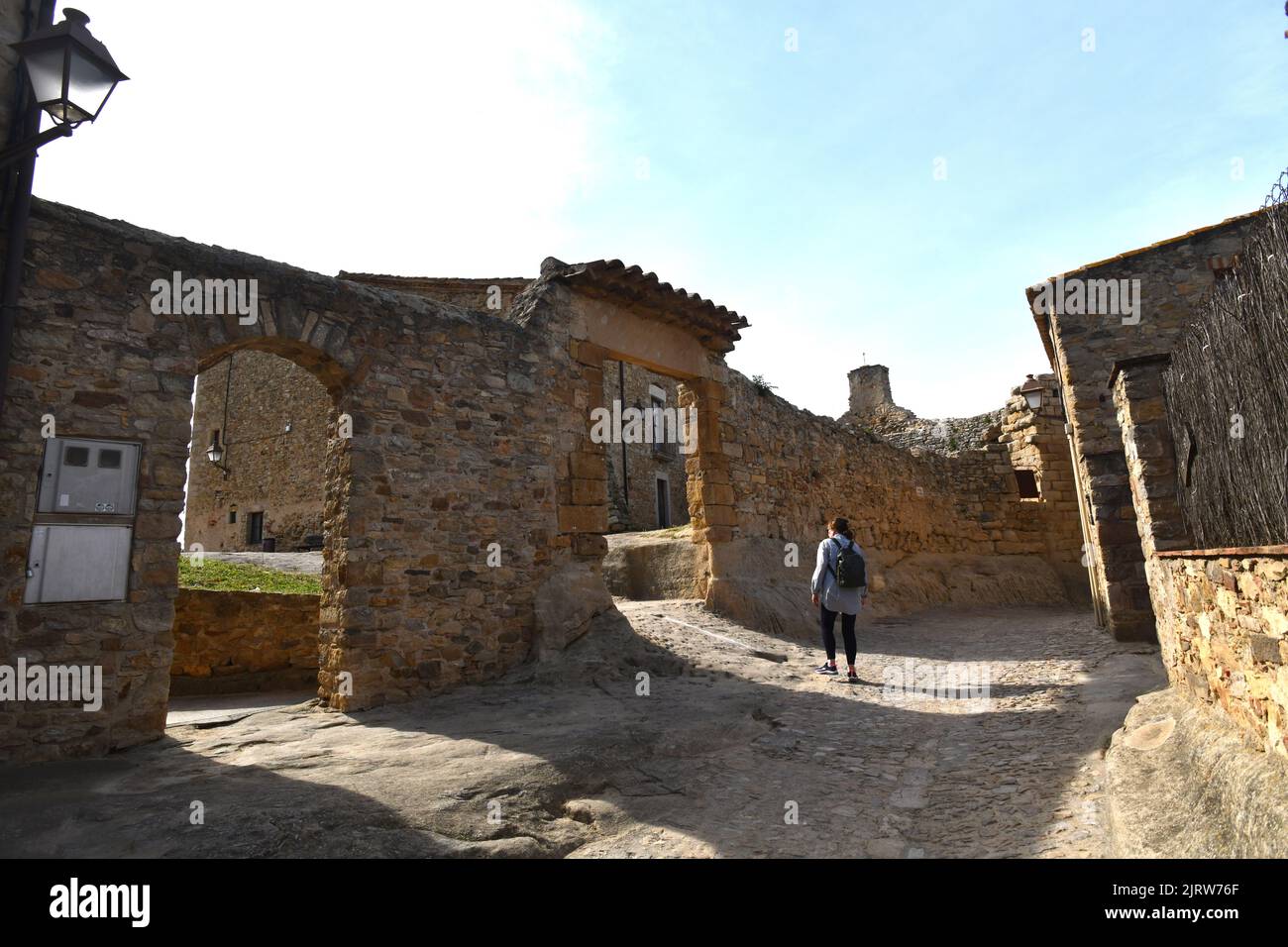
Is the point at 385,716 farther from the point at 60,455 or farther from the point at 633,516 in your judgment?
the point at 633,516

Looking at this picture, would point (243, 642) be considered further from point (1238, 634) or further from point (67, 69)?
point (1238, 634)

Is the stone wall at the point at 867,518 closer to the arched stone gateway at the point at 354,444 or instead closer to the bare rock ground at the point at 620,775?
the arched stone gateway at the point at 354,444

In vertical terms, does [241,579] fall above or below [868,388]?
below

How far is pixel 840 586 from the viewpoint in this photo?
6691 mm

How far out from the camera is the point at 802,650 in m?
7.96

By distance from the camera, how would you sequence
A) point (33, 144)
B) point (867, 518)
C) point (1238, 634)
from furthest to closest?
point (867, 518)
point (33, 144)
point (1238, 634)

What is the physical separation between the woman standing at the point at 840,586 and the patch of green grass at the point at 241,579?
5.55 meters

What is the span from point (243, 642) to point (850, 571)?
644 cm

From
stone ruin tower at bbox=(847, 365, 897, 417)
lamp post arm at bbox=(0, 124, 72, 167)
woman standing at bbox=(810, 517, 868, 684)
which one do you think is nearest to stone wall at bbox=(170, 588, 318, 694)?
lamp post arm at bbox=(0, 124, 72, 167)

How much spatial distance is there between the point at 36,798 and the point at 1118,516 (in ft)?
32.3

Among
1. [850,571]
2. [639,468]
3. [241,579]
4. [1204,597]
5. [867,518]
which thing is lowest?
[1204,597]

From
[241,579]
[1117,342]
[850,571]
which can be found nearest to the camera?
[850,571]

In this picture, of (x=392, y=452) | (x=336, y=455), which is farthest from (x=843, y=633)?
(x=336, y=455)
